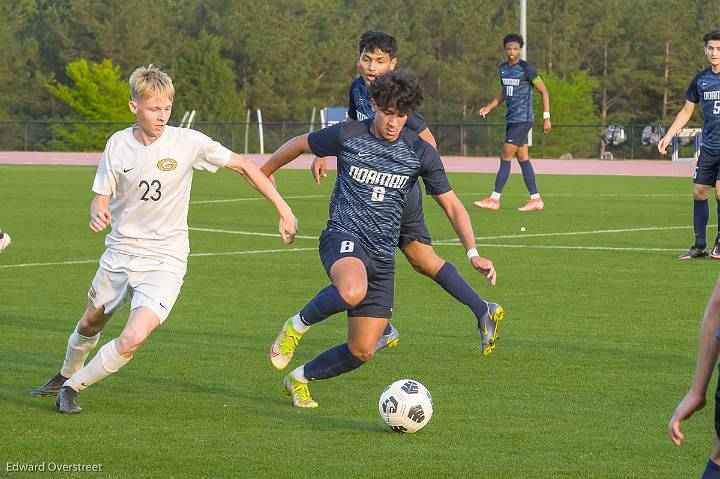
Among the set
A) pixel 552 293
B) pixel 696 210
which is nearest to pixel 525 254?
pixel 696 210

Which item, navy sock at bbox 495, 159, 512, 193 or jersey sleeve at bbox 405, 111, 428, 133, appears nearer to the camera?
jersey sleeve at bbox 405, 111, 428, 133

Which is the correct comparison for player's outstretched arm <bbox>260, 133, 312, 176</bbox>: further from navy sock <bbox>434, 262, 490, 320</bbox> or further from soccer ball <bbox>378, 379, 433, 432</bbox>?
soccer ball <bbox>378, 379, 433, 432</bbox>

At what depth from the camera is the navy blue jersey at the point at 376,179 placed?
733 centimetres

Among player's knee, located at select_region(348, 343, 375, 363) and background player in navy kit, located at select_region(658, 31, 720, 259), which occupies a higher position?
player's knee, located at select_region(348, 343, 375, 363)

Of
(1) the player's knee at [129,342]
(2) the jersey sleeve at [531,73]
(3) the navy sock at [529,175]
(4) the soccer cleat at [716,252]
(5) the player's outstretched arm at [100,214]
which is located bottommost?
(3) the navy sock at [529,175]

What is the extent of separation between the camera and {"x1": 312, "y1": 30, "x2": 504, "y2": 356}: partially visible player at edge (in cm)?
805

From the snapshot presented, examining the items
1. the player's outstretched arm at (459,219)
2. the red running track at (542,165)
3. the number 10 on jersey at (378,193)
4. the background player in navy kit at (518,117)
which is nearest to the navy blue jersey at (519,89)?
the background player in navy kit at (518,117)

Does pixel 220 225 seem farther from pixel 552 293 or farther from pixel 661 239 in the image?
pixel 552 293

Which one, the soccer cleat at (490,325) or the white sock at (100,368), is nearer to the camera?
the white sock at (100,368)

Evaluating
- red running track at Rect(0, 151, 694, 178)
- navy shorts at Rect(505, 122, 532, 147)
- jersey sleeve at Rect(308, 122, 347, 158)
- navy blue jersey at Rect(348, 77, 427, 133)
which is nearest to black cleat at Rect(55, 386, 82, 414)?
jersey sleeve at Rect(308, 122, 347, 158)

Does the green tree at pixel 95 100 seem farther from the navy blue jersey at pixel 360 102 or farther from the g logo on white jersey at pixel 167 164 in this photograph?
the g logo on white jersey at pixel 167 164

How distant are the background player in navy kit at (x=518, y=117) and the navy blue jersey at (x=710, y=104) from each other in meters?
6.39

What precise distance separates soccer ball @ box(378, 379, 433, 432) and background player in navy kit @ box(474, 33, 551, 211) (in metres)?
14.3

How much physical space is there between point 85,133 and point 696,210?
160 feet
